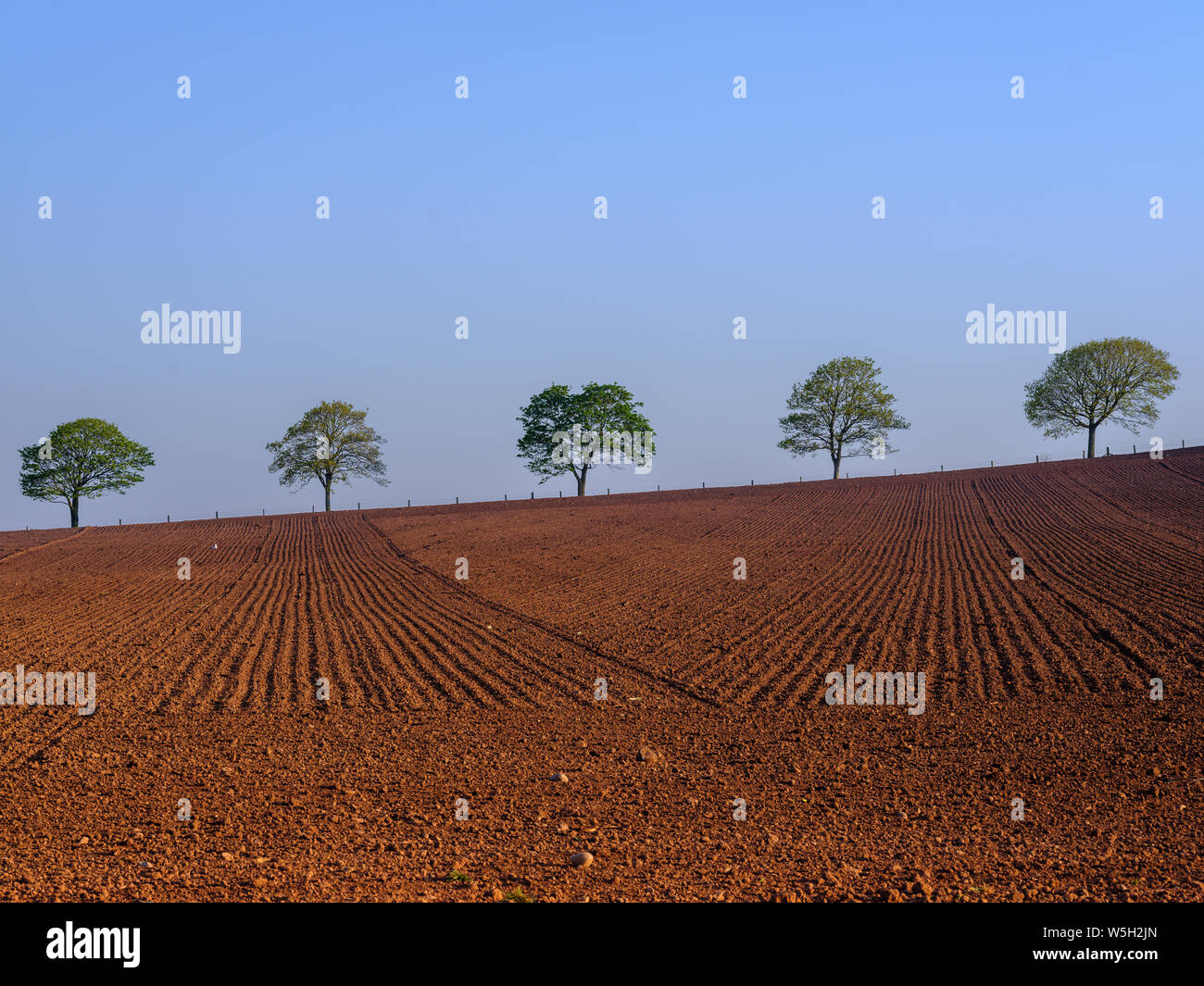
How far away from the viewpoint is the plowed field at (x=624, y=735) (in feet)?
26.5

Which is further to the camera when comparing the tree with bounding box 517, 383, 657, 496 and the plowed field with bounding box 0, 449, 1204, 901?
the tree with bounding box 517, 383, 657, 496

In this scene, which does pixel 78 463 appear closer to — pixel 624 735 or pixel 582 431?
pixel 582 431

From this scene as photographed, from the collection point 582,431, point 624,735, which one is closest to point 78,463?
point 582,431

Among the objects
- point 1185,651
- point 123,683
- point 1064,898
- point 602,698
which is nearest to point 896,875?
point 1064,898

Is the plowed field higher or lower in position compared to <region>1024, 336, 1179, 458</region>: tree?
lower

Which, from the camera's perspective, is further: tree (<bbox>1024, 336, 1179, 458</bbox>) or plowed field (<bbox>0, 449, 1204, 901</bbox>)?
tree (<bbox>1024, 336, 1179, 458</bbox>)

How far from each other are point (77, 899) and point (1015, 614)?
18.8 meters

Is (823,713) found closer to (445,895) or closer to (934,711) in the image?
(934,711)

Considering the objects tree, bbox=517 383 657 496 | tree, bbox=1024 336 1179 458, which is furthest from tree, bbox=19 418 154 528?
tree, bbox=1024 336 1179 458

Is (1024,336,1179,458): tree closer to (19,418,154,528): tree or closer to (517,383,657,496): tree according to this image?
(517,383,657,496): tree

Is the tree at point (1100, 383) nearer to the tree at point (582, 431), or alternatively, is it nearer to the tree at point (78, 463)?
the tree at point (582, 431)

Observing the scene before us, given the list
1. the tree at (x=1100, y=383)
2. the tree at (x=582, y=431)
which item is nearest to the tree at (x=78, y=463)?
the tree at (x=582, y=431)

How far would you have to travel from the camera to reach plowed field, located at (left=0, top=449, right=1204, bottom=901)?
26.5ft
